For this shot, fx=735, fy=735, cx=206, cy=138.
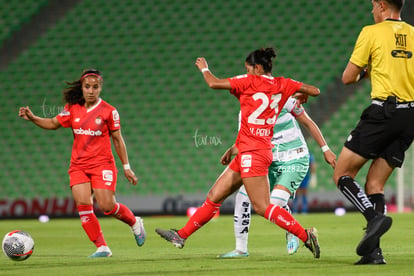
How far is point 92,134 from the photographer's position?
7219mm

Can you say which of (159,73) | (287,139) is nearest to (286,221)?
(287,139)

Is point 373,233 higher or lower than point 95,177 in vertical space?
lower

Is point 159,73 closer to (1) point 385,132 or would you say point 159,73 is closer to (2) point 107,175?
(2) point 107,175

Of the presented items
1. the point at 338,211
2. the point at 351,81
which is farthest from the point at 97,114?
the point at 338,211

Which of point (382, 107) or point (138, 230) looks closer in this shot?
point (382, 107)

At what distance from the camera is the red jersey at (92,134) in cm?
716

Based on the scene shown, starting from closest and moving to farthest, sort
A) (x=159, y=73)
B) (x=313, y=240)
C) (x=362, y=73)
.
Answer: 1. (x=362, y=73)
2. (x=313, y=240)
3. (x=159, y=73)

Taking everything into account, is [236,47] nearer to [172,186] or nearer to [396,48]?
[172,186]

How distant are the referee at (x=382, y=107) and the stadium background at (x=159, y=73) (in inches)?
434

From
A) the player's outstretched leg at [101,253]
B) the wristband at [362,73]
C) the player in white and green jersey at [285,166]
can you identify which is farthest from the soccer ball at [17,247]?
the wristband at [362,73]

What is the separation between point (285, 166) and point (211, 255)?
116 cm

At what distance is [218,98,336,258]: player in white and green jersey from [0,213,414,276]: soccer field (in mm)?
257

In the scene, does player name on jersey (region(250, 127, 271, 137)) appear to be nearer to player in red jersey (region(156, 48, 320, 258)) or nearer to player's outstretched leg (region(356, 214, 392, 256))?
player in red jersey (region(156, 48, 320, 258))

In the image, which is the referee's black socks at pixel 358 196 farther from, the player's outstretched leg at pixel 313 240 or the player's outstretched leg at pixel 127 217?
the player's outstretched leg at pixel 127 217
